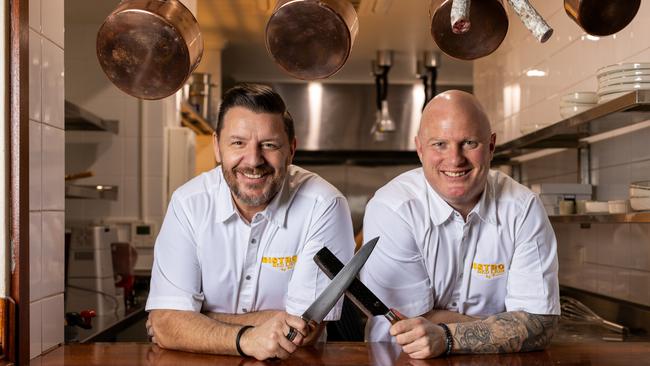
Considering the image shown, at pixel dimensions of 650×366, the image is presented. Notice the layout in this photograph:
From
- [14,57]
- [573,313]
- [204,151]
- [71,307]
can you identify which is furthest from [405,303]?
[204,151]

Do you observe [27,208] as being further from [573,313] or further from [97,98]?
[97,98]

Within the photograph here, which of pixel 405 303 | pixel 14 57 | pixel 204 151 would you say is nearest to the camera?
pixel 14 57

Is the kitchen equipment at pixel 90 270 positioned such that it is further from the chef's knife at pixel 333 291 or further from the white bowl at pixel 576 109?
the white bowl at pixel 576 109

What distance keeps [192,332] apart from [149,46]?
67 centimetres

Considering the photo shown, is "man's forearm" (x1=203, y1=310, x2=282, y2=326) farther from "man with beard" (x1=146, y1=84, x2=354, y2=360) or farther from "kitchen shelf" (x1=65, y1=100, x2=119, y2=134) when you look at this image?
"kitchen shelf" (x1=65, y1=100, x2=119, y2=134)

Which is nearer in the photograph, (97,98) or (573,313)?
(573,313)

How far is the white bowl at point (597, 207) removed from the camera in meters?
2.88

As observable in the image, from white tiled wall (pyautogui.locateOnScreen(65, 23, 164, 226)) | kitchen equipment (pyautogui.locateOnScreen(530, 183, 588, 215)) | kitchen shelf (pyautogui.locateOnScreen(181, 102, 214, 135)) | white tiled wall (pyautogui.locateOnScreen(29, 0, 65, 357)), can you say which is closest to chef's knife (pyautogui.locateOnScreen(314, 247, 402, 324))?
white tiled wall (pyautogui.locateOnScreen(29, 0, 65, 357))

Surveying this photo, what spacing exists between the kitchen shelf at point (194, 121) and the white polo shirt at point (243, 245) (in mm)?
2857

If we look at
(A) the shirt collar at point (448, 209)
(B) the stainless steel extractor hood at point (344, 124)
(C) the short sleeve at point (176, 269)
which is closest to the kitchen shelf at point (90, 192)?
(C) the short sleeve at point (176, 269)

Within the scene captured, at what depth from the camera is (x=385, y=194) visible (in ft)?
6.81

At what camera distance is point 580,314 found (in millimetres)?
3158

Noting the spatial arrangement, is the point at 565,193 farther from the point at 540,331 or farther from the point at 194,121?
the point at 194,121

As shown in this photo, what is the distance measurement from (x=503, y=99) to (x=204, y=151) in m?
3.02
